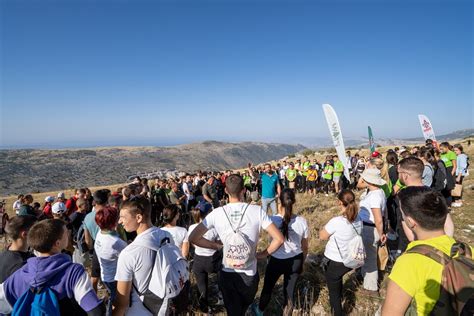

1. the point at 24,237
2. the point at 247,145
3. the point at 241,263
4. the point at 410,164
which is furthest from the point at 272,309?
the point at 247,145

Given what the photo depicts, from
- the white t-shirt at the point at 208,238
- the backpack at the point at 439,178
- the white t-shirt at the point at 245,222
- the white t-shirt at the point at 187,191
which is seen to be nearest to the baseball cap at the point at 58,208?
the white t-shirt at the point at 208,238

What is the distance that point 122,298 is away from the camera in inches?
88.4

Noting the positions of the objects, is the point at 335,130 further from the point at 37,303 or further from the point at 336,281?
the point at 37,303

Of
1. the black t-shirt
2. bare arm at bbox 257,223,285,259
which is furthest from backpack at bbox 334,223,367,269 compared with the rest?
the black t-shirt

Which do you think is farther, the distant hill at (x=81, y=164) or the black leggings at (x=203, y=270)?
the distant hill at (x=81, y=164)

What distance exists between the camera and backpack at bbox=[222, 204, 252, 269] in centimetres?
275

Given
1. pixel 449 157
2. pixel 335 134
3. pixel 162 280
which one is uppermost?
pixel 335 134

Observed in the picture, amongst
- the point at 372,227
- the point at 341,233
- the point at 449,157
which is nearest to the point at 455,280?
the point at 341,233

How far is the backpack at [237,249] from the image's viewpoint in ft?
9.01

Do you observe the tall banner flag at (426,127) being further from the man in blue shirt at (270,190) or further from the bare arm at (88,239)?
the bare arm at (88,239)

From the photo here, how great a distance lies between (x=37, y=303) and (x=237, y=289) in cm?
194

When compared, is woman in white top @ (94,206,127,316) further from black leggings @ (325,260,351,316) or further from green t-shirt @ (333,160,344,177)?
green t-shirt @ (333,160,344,177)

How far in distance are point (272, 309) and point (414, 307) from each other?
2.93m

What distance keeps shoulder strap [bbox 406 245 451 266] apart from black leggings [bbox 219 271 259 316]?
1.87 m
